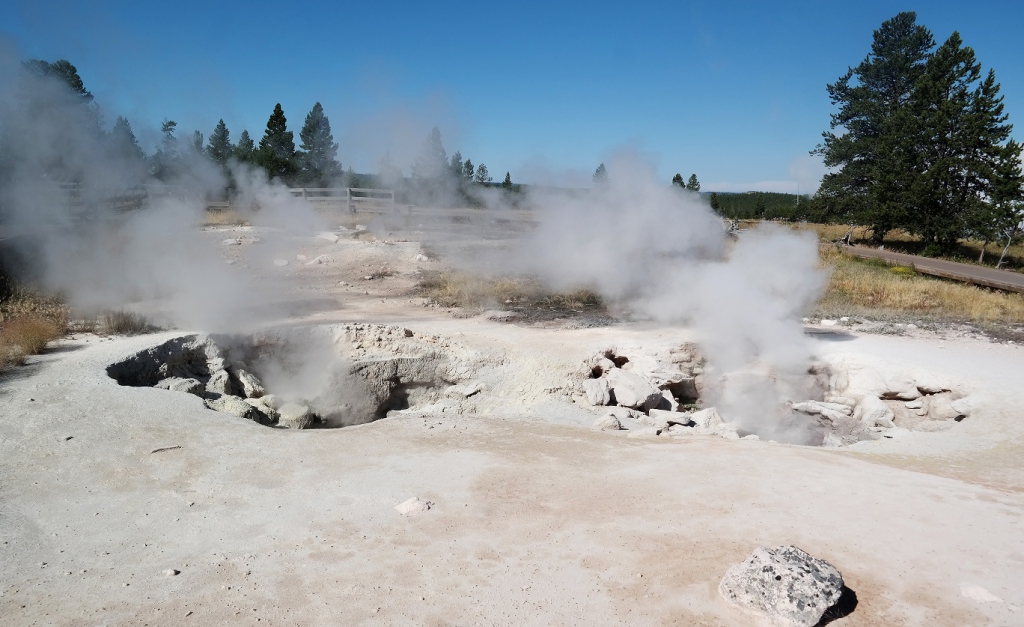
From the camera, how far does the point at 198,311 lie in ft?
35.5

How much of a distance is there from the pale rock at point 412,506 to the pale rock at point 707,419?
415 cm

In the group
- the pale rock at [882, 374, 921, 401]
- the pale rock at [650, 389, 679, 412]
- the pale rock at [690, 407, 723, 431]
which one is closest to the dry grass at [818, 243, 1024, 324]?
the pale rock at [882, 374, 921, 401]

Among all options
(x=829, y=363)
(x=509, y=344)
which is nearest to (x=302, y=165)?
(x=509, y=344)

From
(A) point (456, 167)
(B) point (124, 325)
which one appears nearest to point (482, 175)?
(A) point (456, 167)

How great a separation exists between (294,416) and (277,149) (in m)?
19.2

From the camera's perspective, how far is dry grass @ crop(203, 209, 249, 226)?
20.0 meters

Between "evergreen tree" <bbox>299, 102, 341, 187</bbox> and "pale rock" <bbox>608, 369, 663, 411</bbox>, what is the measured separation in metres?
18.4

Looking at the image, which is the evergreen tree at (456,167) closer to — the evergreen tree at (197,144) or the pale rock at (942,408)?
the evergreen tree at (197,144)

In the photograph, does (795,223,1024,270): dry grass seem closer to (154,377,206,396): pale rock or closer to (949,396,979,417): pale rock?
(949,396,979,417): pale rock

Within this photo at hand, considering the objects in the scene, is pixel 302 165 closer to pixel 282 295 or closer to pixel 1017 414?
pixel 282 295

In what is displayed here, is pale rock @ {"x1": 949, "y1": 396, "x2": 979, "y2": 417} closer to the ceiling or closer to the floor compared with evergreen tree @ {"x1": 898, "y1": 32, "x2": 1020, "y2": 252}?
closer to the floor

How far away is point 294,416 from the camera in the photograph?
838 centimetres

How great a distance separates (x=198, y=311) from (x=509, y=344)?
5570 millimetres

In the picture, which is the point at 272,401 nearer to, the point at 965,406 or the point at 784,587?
the point at 784,587
